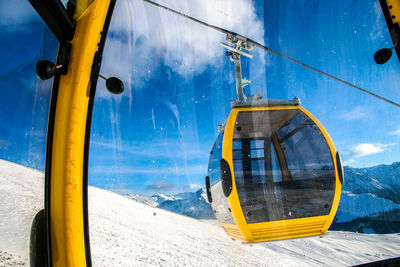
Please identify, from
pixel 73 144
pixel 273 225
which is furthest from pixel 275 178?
pixel 73 144

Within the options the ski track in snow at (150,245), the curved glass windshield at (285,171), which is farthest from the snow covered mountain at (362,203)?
the curved glass windshield at (285,171)

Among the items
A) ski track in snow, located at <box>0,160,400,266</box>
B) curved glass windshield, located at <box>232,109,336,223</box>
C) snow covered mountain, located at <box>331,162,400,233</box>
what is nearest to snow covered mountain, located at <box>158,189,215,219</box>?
snow covered mountain, located at <box>331,162,400,233</box>

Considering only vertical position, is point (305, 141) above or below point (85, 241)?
above

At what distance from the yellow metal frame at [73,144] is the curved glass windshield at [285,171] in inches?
56.4

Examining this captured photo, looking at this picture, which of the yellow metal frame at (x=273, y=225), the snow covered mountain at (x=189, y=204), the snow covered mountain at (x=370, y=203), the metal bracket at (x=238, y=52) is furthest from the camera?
the snow covered mountain at (x=189, y=204)

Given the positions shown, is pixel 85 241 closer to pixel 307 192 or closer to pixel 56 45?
pixel 56 45

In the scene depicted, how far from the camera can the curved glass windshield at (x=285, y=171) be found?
1847mm

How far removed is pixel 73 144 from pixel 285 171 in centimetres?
249

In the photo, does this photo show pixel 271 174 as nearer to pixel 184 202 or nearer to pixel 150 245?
pixel 150 245

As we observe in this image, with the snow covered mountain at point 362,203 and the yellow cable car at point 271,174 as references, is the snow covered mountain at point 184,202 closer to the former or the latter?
the snow covered mountain at point 362,203

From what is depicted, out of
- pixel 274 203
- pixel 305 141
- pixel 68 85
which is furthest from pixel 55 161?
pixel 305 141

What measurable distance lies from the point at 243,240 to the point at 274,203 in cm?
49

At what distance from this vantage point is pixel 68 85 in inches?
28.7

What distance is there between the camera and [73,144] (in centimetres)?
72
